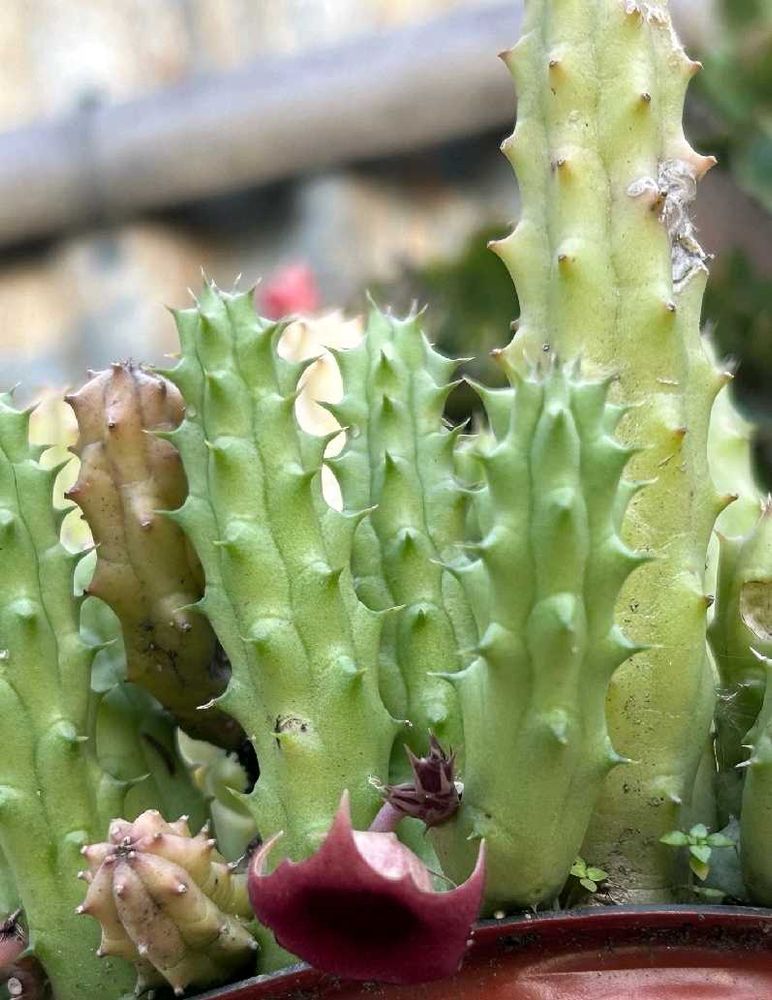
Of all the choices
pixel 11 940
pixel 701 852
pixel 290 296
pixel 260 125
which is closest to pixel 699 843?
pixel 701 852

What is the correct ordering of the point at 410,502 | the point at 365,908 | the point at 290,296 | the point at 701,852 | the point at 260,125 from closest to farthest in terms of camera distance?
the point at 365,908
the point at 701,852
the point at 410,502
the point at 290,296
the point at 260,125

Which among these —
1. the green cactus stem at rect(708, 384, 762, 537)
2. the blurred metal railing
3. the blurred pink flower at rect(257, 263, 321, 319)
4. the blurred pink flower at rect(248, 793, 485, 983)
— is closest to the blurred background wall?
the blurred metal railing

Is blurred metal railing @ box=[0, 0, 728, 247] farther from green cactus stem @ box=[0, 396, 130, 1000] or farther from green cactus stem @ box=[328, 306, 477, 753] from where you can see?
green cactus stem @ box=[0, 396, 130, 1000]

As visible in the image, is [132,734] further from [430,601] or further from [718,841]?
[718,841]

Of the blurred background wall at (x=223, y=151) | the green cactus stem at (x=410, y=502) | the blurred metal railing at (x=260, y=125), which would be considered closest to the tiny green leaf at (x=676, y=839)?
the green cactus stem at (x=410, y=502)

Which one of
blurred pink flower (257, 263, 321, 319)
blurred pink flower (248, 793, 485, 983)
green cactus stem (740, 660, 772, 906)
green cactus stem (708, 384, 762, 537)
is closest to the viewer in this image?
blurred pink flower (248, 793, 485, 983)

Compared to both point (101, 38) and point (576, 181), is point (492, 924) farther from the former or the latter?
point (101, 38)

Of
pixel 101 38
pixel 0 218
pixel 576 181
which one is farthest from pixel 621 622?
pixel 101 38
